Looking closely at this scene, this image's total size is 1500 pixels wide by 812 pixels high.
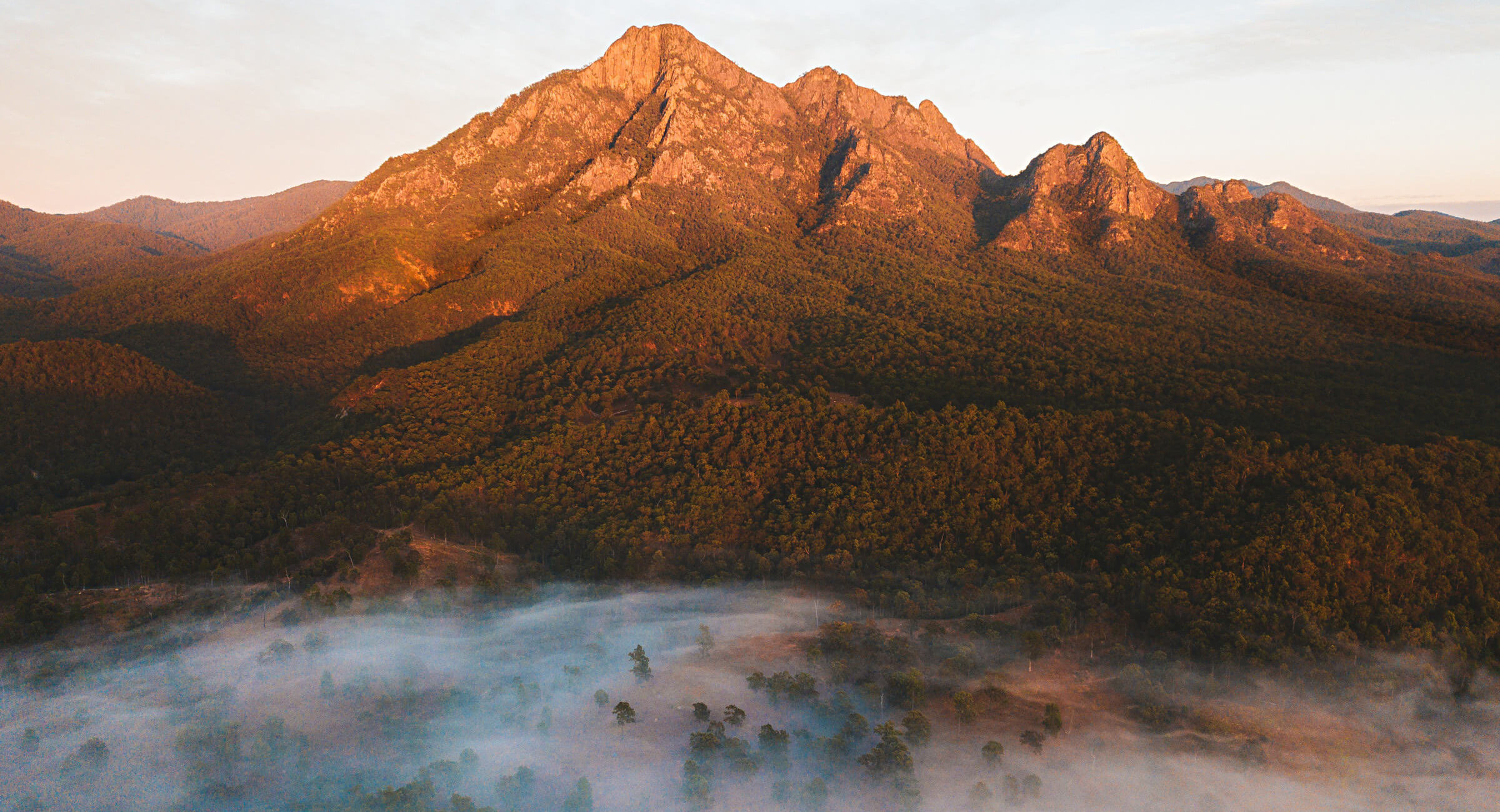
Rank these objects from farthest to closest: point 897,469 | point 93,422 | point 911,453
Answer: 1. point 93,422
2. point 911,453
3. point 897,469

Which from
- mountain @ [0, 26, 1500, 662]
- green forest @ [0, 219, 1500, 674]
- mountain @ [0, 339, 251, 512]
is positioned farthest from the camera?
mountain @ [0, 339, 251, 512]

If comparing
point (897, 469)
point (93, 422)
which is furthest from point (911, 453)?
point (93, 422)

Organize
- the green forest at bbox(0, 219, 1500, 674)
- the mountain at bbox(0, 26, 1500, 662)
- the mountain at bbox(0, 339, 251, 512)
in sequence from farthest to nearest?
the mountain at bbox(0, 339, 251, 512)
the mountain at bbox(0, 26, 1500, 662)
the green forest at bbox(0, 219, 1500, 674)

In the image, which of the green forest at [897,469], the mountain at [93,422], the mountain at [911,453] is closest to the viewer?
the green forest at [897,469]

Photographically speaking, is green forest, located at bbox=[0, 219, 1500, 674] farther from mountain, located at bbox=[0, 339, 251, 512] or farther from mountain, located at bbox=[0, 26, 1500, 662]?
mountain, located at bbox=[0, 339, 251, 512]

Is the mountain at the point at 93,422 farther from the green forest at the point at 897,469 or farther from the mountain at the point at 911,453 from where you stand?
the mountain at the point at 911,453

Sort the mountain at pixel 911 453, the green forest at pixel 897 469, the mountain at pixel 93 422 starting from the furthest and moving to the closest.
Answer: the mountain at pixel 93 422, the mountain at pixel 911 453, the green forest at pixel 897 469

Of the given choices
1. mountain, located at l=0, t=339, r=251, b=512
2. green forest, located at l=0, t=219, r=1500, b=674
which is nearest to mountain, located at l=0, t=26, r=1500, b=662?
green forest, located at l=0, t=219, r=1500, b=674

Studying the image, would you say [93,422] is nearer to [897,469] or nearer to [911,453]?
[897,469]

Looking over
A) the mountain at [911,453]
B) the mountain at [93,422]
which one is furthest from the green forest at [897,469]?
the mountain at [93,422]

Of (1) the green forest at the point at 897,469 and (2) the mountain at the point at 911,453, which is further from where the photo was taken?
(2) the mountain at the point at 911,453

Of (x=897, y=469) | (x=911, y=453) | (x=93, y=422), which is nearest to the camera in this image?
(x=897, y=469)

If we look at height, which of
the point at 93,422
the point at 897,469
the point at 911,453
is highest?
the point at 93,422
